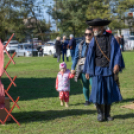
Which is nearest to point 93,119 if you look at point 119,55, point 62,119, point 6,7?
point 62,119

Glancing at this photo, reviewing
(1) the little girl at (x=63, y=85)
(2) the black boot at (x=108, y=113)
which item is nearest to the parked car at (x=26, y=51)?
(1) the little girl at (x=63, y=85)

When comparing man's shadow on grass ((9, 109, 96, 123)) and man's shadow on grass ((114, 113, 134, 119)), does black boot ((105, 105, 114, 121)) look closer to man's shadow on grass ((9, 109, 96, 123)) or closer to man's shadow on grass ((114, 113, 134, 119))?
man's shadow on grass ((114, 113, 134, 119))

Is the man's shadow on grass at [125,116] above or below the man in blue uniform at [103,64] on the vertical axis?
below

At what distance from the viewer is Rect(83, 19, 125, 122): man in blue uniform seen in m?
6.50

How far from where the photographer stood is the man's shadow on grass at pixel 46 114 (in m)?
7.14

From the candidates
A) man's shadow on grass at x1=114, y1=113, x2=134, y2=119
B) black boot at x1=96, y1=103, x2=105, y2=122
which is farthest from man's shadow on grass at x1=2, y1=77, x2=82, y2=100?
black boot at x1=96, y1=103, x2=105, y2=122

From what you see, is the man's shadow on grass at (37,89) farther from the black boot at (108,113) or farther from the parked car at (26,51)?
the parked car at (26,51)

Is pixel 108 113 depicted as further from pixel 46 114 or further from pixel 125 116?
pixel 46 114

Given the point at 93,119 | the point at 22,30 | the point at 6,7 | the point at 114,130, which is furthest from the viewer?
the point at 22,30

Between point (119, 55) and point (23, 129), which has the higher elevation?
point (119, 55)

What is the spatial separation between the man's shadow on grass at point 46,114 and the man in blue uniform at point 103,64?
38.2 inches

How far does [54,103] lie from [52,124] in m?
2.38

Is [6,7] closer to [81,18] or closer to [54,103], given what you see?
[81,18]

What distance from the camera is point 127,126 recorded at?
6.27 metres
